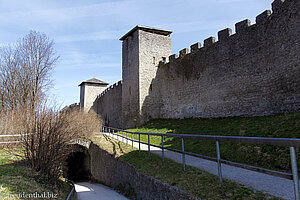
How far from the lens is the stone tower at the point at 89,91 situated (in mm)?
32906

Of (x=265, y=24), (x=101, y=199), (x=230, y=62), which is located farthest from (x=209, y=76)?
(x=101, y=199)

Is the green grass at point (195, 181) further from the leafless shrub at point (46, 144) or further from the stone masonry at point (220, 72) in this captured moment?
the stone masonry at point (220, 72)

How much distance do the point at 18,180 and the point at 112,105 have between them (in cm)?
1935

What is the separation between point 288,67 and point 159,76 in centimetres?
1043

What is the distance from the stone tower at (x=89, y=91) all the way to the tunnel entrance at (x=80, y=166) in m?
15.9

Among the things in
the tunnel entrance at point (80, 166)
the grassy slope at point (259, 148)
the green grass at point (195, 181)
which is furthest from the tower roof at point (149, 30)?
the green grass at point (195, 181)

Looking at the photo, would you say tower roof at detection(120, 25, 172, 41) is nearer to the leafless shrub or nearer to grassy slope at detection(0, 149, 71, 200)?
the leafless shrub

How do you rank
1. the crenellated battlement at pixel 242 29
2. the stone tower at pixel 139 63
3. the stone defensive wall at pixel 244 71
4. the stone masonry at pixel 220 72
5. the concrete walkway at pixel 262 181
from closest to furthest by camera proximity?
1. the concrete walkway at pixel 262 181
2. the stone defensive wall at pixel 244 71
3. the stone masonry at pixel 220 72
4. the crenellated battlement at pixel 242 29
5. the stone tower at pixel 139 63

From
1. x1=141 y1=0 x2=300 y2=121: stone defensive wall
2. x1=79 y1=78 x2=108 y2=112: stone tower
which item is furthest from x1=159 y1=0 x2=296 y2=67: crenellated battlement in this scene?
x1=79 y1=78 x2=108 y2=112: stone tower

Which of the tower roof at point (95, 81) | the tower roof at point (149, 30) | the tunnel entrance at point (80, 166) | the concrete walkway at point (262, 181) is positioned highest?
the tower roof at point (149, 30)

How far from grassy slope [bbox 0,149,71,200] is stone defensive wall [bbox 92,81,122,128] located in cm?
1356

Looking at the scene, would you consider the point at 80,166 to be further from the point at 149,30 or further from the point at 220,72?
the point at 149,30

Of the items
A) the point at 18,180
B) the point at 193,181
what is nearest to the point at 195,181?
the point at 193,181

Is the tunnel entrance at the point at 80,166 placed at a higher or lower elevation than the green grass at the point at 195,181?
lower
